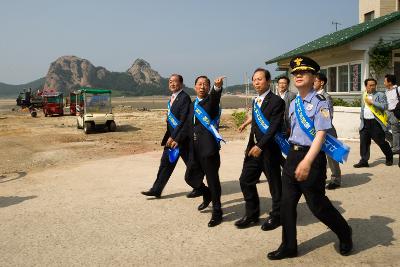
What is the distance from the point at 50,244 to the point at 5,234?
0.78 m

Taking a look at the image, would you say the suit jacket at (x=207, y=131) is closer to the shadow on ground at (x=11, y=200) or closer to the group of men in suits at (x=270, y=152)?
the group of men in suits at (x=270, y=152)

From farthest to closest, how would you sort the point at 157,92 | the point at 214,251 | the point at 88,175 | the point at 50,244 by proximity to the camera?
the point at 157,92 < the point at 88,175 < the point at 50,244 < the point at 214,251

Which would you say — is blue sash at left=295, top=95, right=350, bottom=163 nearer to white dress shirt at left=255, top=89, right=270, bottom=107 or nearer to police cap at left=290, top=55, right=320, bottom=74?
police cap at left=290, top=55, right=320, bottom=74

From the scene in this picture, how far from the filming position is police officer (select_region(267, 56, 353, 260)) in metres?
3.41

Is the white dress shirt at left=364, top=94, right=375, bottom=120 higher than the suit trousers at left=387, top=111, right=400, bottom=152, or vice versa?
the white dress shirt at left=364, top=94, right=375, bottom=120

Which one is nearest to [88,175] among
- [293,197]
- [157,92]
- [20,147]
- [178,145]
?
[178,145]

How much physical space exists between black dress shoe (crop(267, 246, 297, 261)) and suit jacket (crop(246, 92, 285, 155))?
1.15 meters

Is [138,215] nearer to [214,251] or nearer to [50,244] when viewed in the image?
[50,244]

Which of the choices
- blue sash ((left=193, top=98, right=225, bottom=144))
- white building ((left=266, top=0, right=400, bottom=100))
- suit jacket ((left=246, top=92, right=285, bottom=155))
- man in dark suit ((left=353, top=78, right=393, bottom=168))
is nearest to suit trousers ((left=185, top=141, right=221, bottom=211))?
blue sash ((left=193, top=98, right=225, bottom=144))

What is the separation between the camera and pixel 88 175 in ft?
27.0

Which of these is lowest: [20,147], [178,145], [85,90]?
[20,147]

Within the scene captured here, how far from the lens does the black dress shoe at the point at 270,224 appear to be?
4.57 m

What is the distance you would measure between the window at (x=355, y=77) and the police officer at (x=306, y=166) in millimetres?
11970

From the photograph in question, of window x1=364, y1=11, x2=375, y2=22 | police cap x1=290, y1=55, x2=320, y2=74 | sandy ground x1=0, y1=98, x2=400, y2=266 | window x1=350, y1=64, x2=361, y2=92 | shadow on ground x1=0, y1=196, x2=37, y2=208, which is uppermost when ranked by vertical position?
window x1=364, y1=11, x2=375, y2=22
